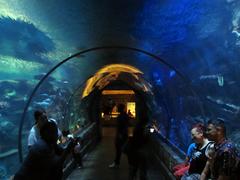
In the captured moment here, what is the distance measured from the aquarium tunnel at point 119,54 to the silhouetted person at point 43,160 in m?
1.90

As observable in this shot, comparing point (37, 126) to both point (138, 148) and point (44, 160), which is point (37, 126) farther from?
point (138, 148)

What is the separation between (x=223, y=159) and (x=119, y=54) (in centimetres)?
936

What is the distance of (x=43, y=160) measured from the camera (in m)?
5.41

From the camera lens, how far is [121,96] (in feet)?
105

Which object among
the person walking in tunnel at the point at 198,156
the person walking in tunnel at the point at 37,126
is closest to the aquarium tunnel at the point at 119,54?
the person walking in tunnel at the point at 37,126

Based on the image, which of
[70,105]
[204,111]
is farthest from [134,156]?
[70,105]

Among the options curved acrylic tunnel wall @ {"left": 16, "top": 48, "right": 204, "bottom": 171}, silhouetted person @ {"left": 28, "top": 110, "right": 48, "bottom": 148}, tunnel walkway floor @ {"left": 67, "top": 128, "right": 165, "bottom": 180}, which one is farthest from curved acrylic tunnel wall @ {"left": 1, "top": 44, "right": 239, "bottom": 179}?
tunnel walkway floor @ {"left": 67, "top": 128, "right": 165, "bottom": 180}

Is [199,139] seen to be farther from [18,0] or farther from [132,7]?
[18,0]

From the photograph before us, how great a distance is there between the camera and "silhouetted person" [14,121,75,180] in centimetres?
540

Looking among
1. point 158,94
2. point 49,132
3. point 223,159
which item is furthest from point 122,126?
point 223,159

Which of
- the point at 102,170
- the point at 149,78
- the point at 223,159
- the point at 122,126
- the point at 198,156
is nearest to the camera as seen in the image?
the point at 223,159

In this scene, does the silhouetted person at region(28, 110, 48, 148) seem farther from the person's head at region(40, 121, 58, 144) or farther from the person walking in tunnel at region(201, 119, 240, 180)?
the person walking in tunnel at region(201, 119, 240, 180)

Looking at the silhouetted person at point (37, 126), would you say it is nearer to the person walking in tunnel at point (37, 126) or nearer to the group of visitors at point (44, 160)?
the person walking in tunnel at point (37, 126)

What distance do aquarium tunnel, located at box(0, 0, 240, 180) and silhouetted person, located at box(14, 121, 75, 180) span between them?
1896 millimetres
